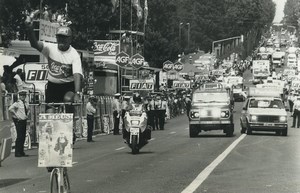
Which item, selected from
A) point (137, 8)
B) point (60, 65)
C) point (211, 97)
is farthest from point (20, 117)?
point (137, 8)

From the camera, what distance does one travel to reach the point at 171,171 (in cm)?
1587

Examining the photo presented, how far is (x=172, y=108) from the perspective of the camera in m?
58.7

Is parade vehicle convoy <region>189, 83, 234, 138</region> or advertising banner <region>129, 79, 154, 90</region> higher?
advertising banner <region>129, 79, 154, 90</region>

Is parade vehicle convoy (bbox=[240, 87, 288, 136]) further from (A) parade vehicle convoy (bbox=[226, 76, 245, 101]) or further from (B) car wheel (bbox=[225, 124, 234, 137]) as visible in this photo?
(A) parade vehicle convoy (bbox=[226, 76, 245, 101])

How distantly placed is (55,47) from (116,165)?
7.27 metres

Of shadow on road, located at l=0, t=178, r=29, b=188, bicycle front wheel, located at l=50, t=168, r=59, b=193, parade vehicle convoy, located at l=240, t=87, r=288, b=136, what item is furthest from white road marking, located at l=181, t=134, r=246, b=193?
parade vehicle convoy, located at l=240, t=87, r=288, b=136

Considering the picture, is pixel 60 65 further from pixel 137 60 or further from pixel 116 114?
pixel 137 60

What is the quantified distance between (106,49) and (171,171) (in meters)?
37.4

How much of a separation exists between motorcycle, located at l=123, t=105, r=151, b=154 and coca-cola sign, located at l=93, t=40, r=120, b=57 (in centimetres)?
3066

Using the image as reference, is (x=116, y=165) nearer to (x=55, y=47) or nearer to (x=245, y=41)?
(x=55, y=47)

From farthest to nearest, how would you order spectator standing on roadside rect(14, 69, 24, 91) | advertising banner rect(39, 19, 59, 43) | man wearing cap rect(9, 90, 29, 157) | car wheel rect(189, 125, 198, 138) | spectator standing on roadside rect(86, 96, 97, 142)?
car wheel rect(189, 125, 198, 138)
spectator standing on roadside rect(86, 96, 97, 142)
advertising banner rect(39, 19, 59, 43)
spectator standing on roadside rect(14, 69, 24, 91)
man wearing cap rect(9, 90, 29, 157)

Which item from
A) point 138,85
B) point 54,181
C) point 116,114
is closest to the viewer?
point 54,181

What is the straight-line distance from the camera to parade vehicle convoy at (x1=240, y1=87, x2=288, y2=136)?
105 feet

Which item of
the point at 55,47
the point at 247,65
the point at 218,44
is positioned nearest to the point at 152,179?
the point at 55,47
